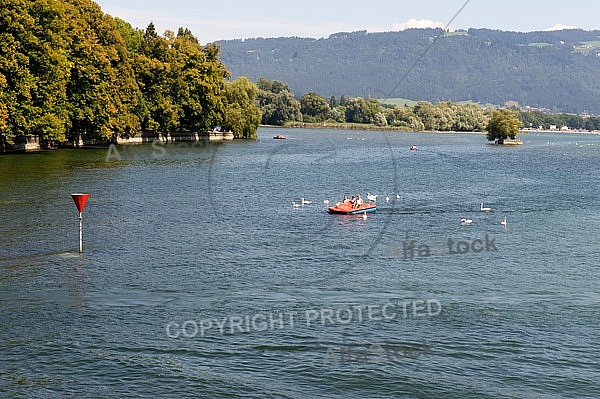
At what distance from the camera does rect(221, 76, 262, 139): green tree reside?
170m

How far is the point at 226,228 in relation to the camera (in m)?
54.8

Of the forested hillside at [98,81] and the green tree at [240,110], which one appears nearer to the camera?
the forested hillside at [98,81]

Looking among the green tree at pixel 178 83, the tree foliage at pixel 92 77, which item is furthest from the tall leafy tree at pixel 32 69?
the green tree at pixel 178 83

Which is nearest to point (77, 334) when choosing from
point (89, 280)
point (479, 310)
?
point (89, 280)

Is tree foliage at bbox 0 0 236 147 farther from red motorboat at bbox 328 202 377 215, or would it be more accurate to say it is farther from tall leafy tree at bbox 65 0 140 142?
red motorboat at bbox 328 202 377 215

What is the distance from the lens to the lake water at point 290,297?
27016 millimetres

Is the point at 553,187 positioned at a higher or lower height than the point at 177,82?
lower

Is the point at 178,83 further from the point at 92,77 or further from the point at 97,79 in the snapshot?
the point at 92,77

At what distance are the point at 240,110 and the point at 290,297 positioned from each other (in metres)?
139

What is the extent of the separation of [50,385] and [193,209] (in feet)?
127

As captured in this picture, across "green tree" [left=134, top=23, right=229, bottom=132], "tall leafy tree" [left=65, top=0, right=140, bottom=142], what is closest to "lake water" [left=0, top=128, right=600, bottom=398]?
"tall leafy tree" [left=65, top=0, right=140, bottom=142]

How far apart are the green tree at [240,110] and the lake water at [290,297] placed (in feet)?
317

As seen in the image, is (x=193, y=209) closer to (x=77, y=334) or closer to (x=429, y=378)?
(x=77, y=334)

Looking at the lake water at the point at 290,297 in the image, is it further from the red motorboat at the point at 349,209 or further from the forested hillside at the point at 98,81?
the forested hillside at the point at 98,81
